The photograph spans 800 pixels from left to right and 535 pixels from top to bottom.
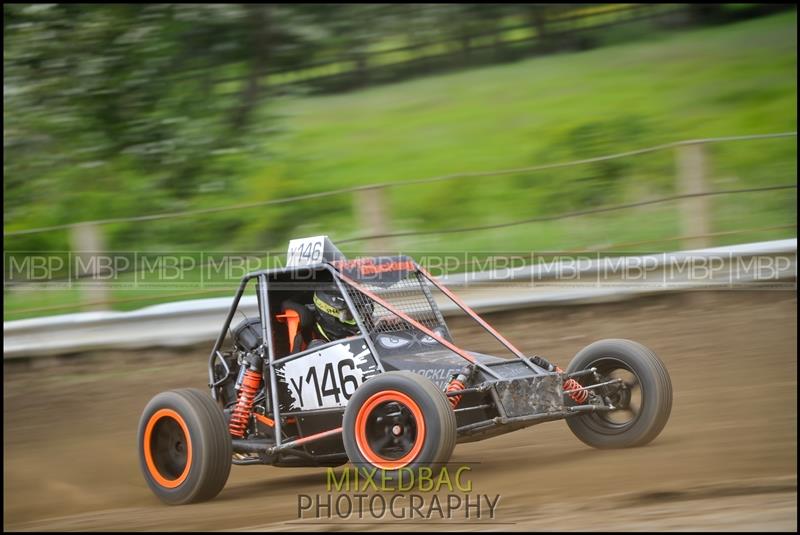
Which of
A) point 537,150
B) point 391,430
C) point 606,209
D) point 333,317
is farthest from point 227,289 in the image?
point 537,150

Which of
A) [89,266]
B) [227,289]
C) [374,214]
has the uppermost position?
[374,214]

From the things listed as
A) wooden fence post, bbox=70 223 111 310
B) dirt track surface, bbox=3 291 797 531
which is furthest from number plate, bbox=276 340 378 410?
wooden fence post, bbox=70 223 111 310

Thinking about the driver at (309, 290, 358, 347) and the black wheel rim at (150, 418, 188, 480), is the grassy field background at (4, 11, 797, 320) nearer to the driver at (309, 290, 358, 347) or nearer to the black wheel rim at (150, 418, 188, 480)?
the driver at (309, 290, 358, 347)

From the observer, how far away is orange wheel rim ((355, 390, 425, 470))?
4.88m

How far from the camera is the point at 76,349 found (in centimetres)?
898

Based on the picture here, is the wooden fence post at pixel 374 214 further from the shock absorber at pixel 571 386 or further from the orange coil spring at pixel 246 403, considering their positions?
the shock absorber at pixel 571 386

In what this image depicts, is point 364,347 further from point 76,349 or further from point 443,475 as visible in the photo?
point 76,349

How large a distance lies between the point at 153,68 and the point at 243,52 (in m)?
1.26

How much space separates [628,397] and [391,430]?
4.87 ft

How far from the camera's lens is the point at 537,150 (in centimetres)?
1338

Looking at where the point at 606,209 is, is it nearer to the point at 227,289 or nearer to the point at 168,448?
the point at 227,289

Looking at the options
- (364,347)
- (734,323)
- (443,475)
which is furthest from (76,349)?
(734,323)

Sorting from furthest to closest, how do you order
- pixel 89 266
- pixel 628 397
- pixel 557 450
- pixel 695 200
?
pixel 89 266 → pixel 695 200 → pixel 557 450 → pixel 628 397

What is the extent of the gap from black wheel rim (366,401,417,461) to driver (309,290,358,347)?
0.84 meters
